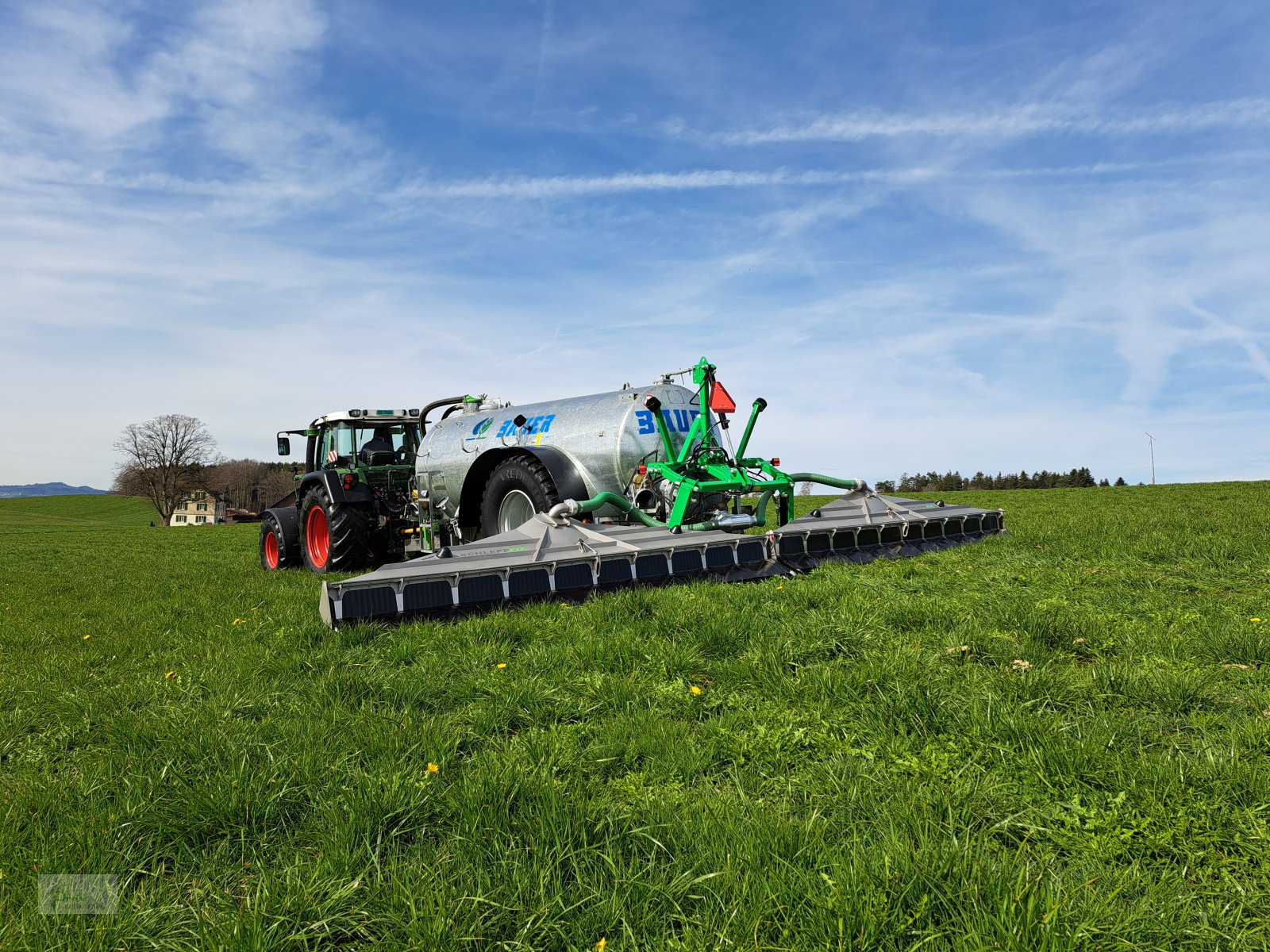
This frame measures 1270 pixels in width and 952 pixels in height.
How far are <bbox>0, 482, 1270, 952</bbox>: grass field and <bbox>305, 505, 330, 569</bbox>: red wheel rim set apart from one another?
5.04 meters

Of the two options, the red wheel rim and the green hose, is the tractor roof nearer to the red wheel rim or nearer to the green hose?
the red wheel rim

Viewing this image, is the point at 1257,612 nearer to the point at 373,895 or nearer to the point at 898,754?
the point at 898,754

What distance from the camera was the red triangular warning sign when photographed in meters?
8.44

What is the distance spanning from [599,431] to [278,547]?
629cm

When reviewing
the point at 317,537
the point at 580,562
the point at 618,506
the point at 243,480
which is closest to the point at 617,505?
the point at 618,506

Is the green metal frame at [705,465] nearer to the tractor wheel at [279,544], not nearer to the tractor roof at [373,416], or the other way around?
the tractor roof at [373,416]

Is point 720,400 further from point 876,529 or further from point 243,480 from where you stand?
point 243,480

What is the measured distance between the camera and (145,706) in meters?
4.02

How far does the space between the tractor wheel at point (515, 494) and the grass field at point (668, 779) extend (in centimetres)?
297

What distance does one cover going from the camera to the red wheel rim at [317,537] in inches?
419

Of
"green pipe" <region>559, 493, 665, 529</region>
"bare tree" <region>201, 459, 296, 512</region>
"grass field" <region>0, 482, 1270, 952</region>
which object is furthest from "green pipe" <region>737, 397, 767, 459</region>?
"bare tree" <region>201, 459, 296, 512</region>

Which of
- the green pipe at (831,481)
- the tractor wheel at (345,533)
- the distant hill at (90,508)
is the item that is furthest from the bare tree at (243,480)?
the green pipe at (831,481)

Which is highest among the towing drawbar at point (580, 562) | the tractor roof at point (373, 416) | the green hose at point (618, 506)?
the tractor roof at point (373, 416)

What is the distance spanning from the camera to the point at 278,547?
1165cm
